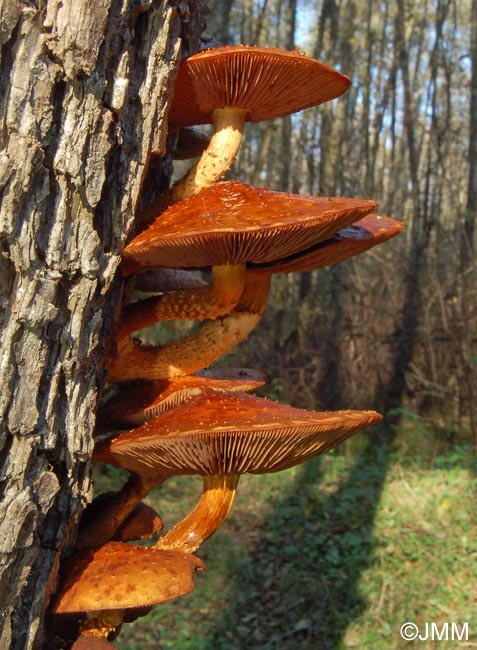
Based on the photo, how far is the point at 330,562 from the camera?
613 centimetres

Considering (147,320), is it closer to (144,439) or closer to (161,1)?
(144,439)

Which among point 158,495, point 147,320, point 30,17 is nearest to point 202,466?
point 147,320

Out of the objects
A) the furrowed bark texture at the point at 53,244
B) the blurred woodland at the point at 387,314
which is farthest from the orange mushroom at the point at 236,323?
the blurred woodland at the point at 387,314

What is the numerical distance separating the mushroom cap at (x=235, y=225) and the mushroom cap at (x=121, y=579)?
83 cm

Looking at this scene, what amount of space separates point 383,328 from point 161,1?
8680 mm

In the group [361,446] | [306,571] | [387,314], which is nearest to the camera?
[306,571]

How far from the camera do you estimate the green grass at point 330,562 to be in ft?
17.2

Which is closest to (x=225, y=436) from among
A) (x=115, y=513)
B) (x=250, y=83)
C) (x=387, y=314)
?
(x=115, y=513)

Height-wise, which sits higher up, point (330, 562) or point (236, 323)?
point (236, 323)

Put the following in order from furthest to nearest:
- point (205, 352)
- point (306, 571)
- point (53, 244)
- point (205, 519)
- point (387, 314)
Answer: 1. point (387, 314)
2. point (306, 571)
3. point (205, 352)
4. point (205, 519)
5. point (53, 244)

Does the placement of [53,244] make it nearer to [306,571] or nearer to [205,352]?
[205,352]

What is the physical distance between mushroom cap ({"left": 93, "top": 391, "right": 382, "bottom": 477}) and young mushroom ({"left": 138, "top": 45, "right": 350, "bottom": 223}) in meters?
0.69

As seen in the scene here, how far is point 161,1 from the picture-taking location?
191 centimetres

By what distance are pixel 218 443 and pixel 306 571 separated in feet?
15.5
